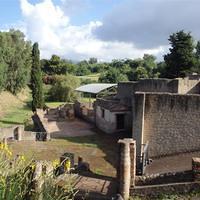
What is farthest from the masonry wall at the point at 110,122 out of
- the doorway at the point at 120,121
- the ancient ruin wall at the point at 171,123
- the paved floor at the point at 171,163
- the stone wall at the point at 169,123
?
the paved floor at the point at 171,163

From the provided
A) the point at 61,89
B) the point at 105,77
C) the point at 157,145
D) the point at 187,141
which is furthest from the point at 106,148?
the point at 105,77

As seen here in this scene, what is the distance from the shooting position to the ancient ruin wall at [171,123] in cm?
1900

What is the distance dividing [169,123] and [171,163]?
250cm

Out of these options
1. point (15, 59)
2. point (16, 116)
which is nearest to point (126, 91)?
point (16, 116)

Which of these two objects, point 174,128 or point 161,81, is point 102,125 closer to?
point 161,81

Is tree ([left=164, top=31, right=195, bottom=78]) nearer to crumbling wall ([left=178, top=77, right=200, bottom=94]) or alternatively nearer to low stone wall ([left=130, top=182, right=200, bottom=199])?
crumbling wall ([left=178, top=77, right=200, bottom=94])

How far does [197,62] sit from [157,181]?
3067 centimetres

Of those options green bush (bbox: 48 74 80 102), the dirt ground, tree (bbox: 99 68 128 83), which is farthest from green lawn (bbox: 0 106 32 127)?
tree (bbox: 99 68 128 83)

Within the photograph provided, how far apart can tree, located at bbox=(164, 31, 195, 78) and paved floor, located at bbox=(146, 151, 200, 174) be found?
23.5m

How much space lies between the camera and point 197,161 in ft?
40.9

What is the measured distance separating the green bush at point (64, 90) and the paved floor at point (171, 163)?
120 ft

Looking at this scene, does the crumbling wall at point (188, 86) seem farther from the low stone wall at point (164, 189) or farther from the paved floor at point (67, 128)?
the low stone wall at point (164, 189)

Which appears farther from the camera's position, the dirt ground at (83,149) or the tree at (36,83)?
the tree at (36,83)

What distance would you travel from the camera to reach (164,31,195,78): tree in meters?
42.2
